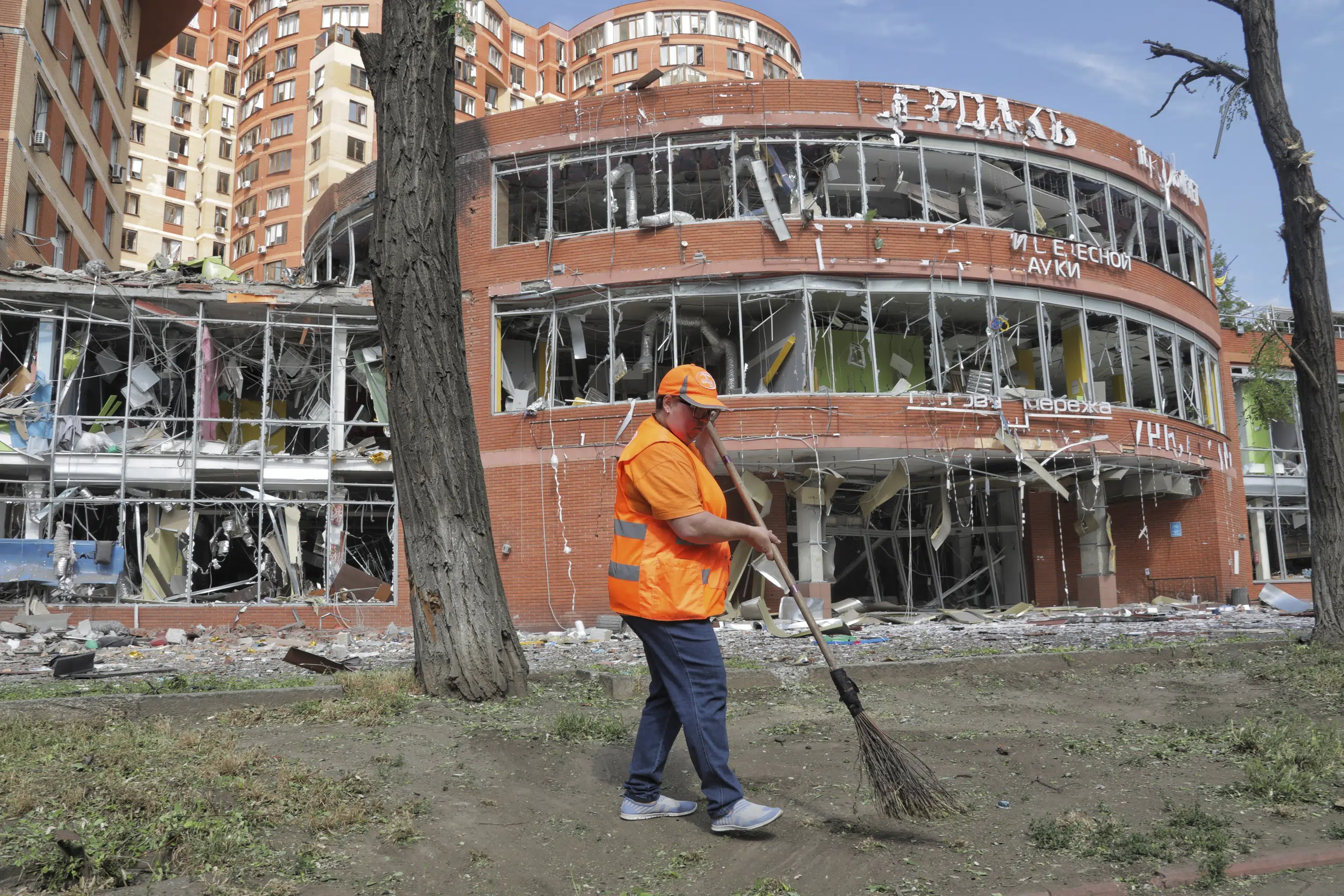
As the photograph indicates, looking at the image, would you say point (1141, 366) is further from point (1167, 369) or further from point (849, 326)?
point (849, 326)

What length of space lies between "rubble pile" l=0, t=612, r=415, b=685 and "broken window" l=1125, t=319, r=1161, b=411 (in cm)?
1618

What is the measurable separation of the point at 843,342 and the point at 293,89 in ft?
131

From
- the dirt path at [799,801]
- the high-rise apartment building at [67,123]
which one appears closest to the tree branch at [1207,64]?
the dirt path at [799,801]

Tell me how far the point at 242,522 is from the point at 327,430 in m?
2.65

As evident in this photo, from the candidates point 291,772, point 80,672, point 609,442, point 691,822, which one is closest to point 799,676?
point 691,822

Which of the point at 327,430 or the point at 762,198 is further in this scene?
the point at 327,430

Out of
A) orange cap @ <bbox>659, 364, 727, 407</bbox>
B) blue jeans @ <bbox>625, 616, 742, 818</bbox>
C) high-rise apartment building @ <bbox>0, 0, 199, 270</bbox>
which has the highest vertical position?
high-rise apartment building @ <bbox>0, 0, 199, 270</bbox>

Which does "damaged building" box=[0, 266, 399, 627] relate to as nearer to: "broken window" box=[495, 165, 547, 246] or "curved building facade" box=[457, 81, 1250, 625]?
"curved building facade" box=[457, 81, 1250, 625]

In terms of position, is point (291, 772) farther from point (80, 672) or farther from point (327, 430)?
point (327, 430)

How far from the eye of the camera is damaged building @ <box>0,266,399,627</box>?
18.3 metres

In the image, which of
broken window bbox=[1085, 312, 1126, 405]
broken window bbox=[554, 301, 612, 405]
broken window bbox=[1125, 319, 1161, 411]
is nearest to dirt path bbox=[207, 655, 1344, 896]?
broken window bbox=[554, 301, 612, 405]

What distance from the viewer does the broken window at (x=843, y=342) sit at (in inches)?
778

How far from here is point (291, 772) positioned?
4.40m

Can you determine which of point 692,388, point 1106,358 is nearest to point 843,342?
point 1106,358
